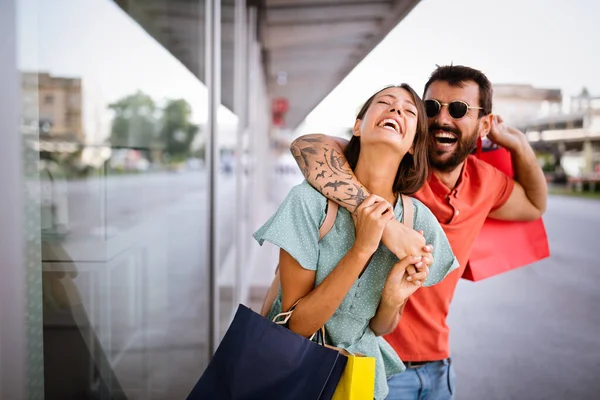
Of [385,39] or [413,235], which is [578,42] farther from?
[413,235]

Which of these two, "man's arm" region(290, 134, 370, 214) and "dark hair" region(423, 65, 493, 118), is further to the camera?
"dark hair" region(423, 65, 493, 118)

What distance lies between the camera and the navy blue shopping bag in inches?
40.9

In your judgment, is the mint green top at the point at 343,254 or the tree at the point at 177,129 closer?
the mint green top at the point at 343,254

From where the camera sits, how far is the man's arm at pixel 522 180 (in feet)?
4.93

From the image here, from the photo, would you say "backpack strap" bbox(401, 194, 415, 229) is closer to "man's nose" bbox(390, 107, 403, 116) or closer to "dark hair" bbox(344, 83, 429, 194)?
"dark hair" bbox(344, 83, 429, 194)

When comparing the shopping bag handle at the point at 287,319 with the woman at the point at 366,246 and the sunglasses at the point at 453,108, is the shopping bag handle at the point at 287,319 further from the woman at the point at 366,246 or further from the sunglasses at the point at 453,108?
the sunglasses at the point at 453,108

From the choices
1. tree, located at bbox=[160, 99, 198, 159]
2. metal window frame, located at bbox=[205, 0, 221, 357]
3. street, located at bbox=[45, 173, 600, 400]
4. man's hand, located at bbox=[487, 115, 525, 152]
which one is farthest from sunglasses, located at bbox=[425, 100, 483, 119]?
tree, located at bbox=[160, 99, 198, 159]

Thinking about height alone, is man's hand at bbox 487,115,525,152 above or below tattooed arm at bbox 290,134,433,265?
above

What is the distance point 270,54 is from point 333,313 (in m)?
8.68

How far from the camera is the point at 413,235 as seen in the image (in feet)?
3.73

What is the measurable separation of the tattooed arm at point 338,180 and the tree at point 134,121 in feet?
3.27

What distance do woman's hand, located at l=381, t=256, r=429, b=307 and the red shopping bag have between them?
529 millimetres

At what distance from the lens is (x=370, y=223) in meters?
1.10

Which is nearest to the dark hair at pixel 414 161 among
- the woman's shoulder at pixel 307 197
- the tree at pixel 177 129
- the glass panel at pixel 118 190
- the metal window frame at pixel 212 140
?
the woman's shoulder at pixel 307 197
